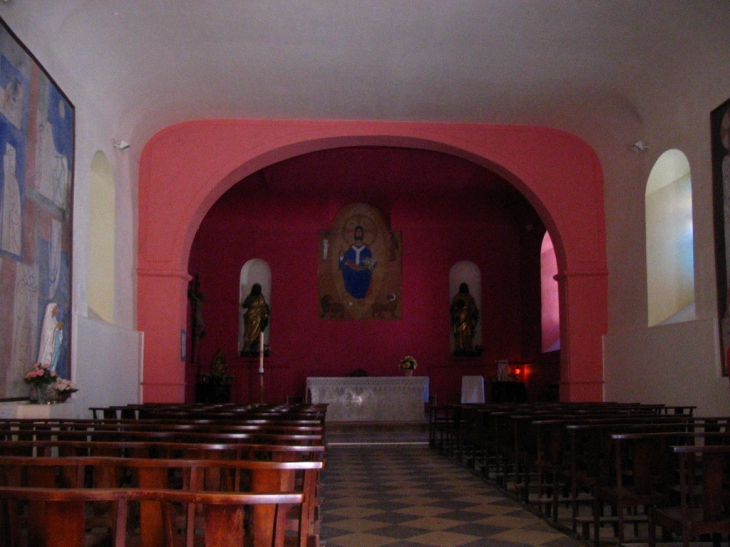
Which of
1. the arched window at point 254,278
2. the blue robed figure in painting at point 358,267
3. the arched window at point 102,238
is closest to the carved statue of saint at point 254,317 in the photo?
the arched window at point 254,278

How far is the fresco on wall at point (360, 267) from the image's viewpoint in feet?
56.2

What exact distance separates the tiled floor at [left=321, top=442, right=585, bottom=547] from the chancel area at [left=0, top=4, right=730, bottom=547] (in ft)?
0.18

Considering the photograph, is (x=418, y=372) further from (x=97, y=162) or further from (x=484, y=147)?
(x=97, y=162)

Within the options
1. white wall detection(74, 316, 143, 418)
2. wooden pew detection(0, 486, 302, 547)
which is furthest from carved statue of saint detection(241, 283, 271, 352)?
wooden pew detection(0, 486, 302, 547)

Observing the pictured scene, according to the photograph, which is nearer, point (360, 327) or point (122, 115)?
point (122, 115)

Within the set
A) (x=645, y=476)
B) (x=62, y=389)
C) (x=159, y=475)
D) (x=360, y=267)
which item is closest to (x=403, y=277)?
(x=360, y=267)

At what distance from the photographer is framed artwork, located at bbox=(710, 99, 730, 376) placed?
8664mm

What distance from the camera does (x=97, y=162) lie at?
34.6 ft

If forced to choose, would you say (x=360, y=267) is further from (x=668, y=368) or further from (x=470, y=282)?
(x=668, y=368)

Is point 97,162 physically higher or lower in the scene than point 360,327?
higher

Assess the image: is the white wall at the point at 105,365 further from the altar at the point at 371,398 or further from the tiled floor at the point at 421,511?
the altar at the point at 371,398

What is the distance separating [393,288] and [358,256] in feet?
3.42

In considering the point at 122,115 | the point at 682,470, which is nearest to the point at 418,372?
the point at 122,115

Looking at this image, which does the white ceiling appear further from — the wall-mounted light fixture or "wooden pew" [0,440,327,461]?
"wooden pew" [0,440,327,461]
